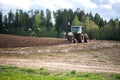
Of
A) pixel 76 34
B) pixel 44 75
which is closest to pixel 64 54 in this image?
pixel 76 34

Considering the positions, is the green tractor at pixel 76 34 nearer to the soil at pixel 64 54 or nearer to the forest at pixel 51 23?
the soil at pixel 64 54

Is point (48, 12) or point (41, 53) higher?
point (48, 12)

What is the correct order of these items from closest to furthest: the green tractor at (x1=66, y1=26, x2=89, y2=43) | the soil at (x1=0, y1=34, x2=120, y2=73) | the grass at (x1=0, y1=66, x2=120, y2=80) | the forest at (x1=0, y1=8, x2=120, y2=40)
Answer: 1. the grass at (x1=0, y1=66, x2=120, y2=80)
2. the soil at (x1=0, y1=34, x2=120, y2=73)
3. the green tractor at (x1=66, y1=26, x2=89, y2=43)
4. the forest at (x1=0, y1=8, x2=120, y2=40)

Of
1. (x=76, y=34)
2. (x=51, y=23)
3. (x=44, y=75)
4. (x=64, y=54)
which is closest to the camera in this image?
(x=44, y=75)

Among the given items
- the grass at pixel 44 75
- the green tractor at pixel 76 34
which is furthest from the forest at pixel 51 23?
the grass at pixel 44 75

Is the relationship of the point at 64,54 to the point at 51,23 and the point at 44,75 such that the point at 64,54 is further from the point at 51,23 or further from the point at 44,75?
the point at 51,23

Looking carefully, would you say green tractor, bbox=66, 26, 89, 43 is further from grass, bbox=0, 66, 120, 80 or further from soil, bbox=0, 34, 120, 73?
grass, bbox=0, 66, 120, 80

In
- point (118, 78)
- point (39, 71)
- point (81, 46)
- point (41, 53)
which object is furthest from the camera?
point (81, 46)

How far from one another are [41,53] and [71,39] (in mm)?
14692

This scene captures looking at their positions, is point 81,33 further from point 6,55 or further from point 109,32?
point 109,32

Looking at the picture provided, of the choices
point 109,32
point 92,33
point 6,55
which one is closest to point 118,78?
point 6,55

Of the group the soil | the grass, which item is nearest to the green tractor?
the soil

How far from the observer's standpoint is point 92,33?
410ft

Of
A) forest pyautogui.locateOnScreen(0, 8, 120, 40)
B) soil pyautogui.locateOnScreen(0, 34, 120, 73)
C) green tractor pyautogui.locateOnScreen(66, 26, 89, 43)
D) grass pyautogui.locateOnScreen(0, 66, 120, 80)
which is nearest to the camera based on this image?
grass pyautogui.locateOnScreen(0, 66, 120, 80)
